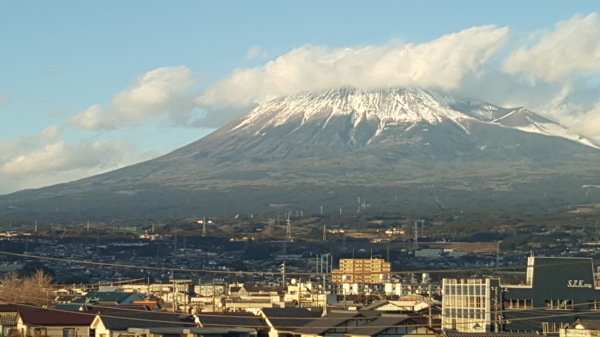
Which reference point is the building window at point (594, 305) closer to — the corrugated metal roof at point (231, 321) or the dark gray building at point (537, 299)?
the dark gray building at point (537, 299)

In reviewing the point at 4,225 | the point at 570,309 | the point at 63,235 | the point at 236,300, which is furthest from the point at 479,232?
the point at 570,309

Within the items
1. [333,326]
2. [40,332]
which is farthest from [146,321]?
[333,326]

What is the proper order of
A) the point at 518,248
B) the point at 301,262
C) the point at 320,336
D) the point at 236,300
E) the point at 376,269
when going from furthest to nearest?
the point at 518,248 → the point at 301,262 → the point at 376,269 → the point at 236,300 → the point at 320,336

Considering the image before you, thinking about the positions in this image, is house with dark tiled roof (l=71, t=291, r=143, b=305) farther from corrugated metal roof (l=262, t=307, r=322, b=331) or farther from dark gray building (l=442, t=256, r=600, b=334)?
dark gray building (l=442, t=256, r=600, b=334)

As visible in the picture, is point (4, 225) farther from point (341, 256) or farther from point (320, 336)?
point (320, 336)

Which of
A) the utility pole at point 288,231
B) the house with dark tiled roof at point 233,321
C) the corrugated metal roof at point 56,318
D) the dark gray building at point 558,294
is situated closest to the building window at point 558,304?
the dark gray building at point 558,294

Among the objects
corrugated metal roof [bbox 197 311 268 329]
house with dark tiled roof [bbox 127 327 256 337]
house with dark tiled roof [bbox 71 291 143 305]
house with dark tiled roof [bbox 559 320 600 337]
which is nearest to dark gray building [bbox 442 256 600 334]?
house with dark tiled roof [bbox 559 320 600 337]
